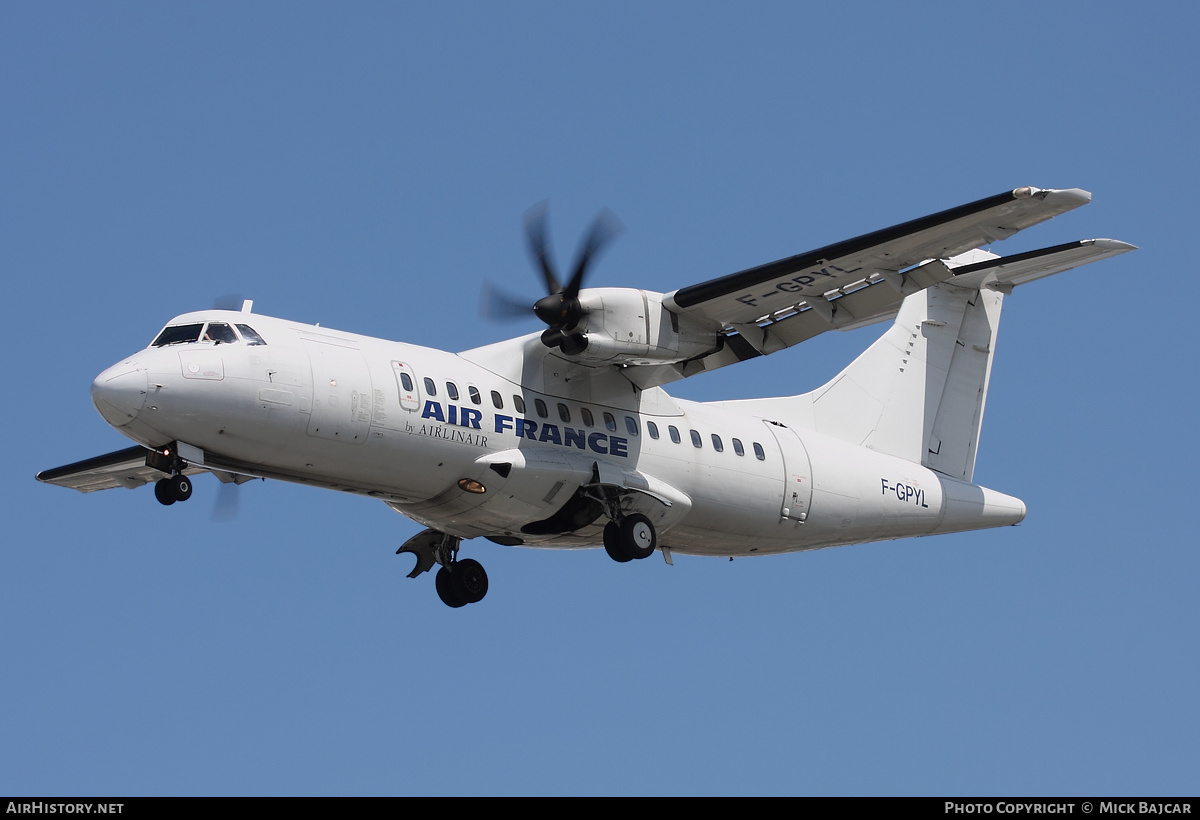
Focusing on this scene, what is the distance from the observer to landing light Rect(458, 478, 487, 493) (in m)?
15.5

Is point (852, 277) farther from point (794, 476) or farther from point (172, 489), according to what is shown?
point (172, 489)

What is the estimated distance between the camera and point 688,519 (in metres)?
17.1

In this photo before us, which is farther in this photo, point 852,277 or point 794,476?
point 794,476

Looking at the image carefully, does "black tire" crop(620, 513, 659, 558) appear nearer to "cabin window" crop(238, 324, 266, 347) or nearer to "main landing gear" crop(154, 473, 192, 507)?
"cabin window" crop(238, 324, 266, 347)

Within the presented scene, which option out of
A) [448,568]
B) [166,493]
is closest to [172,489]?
[166,493]

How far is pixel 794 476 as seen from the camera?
17844mm

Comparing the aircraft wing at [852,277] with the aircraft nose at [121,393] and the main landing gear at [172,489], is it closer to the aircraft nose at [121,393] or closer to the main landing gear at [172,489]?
the main landing gear at [172,489]

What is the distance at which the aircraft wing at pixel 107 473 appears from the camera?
1803 cm

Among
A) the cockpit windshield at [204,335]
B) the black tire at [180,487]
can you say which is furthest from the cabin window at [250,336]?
the black tire at [180,487]

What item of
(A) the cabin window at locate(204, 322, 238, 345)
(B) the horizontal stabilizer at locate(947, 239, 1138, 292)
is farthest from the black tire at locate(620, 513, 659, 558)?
(A) the cabin window at locate(204, 322, 238, 345)

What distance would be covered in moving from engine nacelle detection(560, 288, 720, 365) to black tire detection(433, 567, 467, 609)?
10.5 feet

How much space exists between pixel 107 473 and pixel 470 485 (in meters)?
5.97
